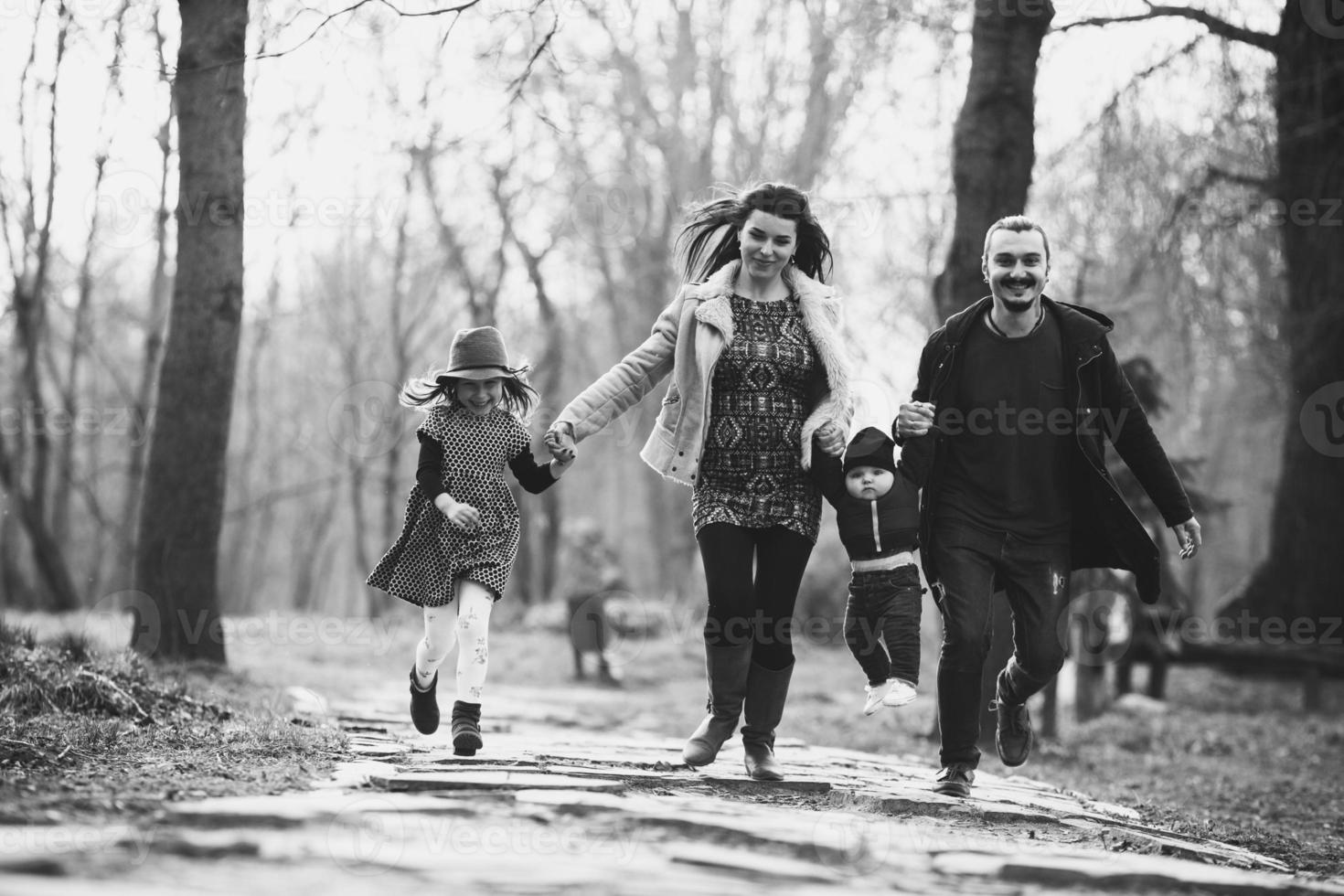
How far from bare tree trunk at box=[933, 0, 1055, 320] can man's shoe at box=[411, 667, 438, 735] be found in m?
4.63

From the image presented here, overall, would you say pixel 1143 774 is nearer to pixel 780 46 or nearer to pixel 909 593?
pixel 909 593

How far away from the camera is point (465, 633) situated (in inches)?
235

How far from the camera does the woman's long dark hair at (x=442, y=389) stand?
626 cm

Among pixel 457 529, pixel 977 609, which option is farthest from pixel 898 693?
pixel 457 529

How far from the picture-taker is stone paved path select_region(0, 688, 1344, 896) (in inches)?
138

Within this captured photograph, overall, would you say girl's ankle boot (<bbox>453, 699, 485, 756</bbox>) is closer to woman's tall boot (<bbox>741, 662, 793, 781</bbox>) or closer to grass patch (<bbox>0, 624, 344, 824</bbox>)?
grass patch (<bbox>0, 624, 344, 824</bbox>)

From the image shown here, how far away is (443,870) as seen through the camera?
143 inches

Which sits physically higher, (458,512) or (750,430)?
(750,430)

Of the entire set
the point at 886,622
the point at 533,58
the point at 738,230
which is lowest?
the point at 886,622

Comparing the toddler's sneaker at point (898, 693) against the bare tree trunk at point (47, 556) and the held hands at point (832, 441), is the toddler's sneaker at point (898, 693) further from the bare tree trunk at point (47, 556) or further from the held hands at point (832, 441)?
the bare tree trunk at point (47, 556)

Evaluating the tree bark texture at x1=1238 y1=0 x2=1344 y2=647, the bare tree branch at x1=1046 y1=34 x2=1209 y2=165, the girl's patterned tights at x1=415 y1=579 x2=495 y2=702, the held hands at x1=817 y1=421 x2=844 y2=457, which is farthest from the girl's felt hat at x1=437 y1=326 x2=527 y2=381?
the tree bark texture at x1=1238 y1=0 x2=1344 y2=647

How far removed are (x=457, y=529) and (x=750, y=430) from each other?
1.39m

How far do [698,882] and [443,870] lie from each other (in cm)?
67

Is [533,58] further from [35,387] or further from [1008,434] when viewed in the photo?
[35,387]
